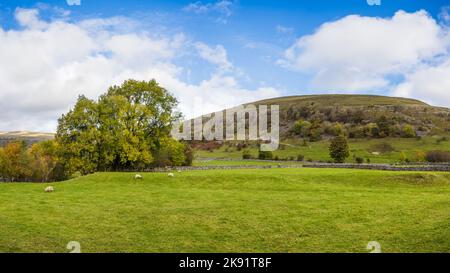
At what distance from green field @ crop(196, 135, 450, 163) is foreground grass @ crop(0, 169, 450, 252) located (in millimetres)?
92612

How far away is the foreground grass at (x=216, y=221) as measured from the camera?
14.2m

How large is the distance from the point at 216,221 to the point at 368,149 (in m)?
130

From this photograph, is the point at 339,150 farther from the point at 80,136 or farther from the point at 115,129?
the point at 80,136

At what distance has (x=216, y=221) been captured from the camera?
59.2ft

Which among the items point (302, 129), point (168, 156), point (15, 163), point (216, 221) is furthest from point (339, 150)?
point (302, 129)

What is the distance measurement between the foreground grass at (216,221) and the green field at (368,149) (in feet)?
304

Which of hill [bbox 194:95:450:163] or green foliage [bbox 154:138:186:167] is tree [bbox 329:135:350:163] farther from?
green foliage [bbox 154:138:186:167]

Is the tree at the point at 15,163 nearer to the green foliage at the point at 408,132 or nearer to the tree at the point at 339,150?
the tree at the point at 339,150

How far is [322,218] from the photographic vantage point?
18578mm

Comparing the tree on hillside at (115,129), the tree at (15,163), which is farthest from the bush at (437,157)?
the tree at (15,163)

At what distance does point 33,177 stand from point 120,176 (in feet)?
219

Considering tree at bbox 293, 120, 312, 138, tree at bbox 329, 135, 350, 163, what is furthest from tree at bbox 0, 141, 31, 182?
tree at bbox 293, 120, 312, 138
